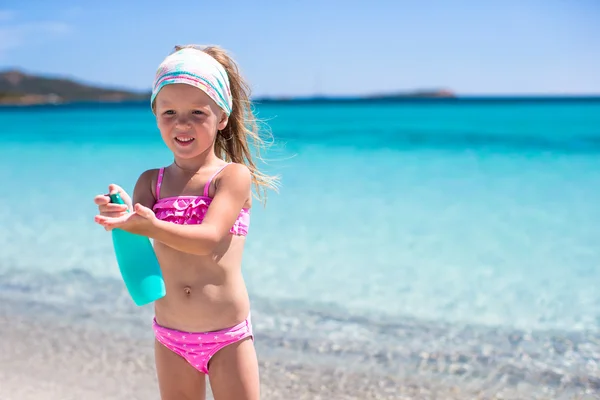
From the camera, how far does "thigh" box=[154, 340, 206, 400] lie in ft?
7.32

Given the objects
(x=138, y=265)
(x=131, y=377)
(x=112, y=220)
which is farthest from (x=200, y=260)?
(x=131, y=377)

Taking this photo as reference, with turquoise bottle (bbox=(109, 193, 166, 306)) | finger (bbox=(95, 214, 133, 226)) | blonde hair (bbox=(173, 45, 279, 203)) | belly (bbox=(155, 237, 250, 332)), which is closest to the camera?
finger (bbox=(95, 214, 133, 226))

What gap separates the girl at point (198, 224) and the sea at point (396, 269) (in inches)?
27.2

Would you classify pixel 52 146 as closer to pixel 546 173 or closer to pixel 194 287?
pixel 546 173

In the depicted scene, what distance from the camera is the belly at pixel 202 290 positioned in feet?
7.02

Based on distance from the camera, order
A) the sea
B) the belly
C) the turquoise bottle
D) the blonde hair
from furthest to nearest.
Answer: the sea, the blonde hair, the belly, the turquoise bottle

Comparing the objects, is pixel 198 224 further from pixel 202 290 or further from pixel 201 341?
pixel 201 341

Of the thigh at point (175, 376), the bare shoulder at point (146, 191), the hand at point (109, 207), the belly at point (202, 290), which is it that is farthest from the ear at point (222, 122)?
the thigh at point (175, 376)

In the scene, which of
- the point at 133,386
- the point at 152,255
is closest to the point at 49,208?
the point at 133,386

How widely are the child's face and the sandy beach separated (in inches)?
65.2

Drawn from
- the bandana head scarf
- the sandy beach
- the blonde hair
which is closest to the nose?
the bandana head scarf

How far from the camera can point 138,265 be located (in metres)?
2.03

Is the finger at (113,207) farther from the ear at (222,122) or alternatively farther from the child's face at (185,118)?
the ear at (222,122)

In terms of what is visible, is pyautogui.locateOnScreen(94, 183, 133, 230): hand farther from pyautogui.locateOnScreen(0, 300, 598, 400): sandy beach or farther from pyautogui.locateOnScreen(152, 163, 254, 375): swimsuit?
pyautogui.locateOnScreen(0, 300, 598, 400): sandy beach
